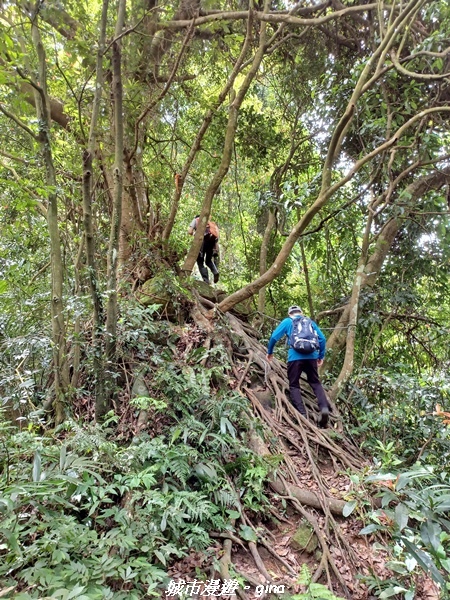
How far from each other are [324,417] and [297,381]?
54cm

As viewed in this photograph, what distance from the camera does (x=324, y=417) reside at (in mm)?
4496

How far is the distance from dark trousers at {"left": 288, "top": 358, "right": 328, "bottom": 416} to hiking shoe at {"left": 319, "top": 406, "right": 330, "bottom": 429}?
69mm

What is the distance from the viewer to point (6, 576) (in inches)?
69.6

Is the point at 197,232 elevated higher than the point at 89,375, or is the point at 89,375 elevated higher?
the point at 197,232

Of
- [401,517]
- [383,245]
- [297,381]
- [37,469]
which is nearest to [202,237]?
[297,381]

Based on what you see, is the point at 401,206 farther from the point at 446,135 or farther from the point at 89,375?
the point at 89,375

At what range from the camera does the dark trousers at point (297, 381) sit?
4.63m

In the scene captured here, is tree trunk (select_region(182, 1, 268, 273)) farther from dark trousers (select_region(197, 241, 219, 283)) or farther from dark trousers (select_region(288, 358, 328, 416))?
dark trousers (select_region(288, 358, 328, 416))

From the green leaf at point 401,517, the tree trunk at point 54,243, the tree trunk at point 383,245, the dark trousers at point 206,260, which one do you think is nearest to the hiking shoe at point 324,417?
the tree trunk at point 383,245

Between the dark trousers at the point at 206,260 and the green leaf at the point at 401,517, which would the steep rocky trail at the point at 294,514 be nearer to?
the green leaf at the point at 401,517

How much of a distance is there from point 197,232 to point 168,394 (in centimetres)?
238

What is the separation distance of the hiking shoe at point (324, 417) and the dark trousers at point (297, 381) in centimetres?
7

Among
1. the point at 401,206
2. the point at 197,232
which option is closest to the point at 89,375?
the point at 197,232

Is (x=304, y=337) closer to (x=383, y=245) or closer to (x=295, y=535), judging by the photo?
(x=295, y=535)
